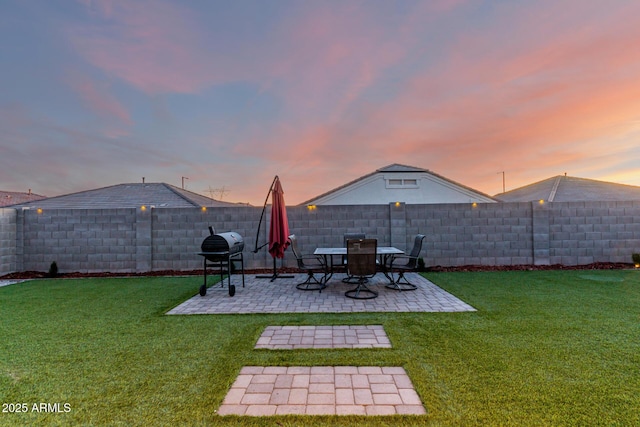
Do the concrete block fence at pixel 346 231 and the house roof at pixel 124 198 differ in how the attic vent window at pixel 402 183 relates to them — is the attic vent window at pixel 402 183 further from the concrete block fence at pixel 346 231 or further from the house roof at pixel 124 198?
the house roof at pixel 124 198

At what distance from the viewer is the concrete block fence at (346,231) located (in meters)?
8.00

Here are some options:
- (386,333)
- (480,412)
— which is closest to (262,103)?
(386,333)

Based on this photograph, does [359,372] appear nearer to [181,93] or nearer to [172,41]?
[172,41]

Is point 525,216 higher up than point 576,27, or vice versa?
point 576,27

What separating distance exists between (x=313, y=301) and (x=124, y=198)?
14.4 m

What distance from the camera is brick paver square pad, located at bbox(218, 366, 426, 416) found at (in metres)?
1.98

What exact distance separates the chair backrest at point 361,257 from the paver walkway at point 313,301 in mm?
516

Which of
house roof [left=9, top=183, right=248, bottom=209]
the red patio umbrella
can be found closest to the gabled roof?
house roof [left=9, top=183, right=248, bottom=209]

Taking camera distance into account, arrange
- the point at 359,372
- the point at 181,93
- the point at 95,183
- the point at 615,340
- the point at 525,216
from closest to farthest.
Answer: the point at 359,372 < the point at 615,340 < the point at 525,216 < the point at 181,93 < the point at 95,183

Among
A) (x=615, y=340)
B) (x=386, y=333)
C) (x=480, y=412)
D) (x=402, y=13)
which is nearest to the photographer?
(x=480, y=412)

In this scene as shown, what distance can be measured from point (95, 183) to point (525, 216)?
19.7m

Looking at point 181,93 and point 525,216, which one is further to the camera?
point 181,93

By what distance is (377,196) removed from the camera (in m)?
16.3

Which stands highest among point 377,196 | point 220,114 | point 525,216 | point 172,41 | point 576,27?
point 172,41
